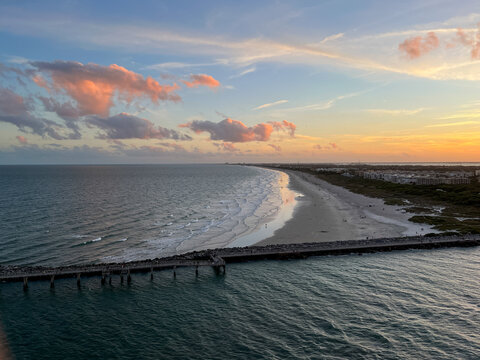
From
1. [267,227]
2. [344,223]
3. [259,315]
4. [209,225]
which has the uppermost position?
[344,223]

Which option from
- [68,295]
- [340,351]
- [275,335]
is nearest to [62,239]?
[68,295]

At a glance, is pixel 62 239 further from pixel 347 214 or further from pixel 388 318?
pixel 347 214

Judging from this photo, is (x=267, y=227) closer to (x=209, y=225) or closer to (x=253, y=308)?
(x=209, y=225)

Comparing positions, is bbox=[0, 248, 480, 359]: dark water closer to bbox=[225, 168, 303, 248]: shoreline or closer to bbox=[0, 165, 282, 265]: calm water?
bbox=[0, 165, 282, 265]: calm water

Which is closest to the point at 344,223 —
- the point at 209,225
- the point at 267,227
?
the point at 267,227

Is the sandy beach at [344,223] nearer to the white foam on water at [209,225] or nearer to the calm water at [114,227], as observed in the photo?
the white foam on water at [209,225]

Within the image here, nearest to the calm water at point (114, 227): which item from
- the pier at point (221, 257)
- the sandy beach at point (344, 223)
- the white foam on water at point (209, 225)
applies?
the white foam on water at point (209, 225)
